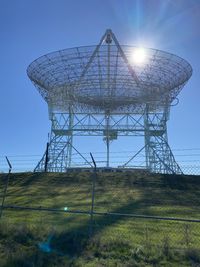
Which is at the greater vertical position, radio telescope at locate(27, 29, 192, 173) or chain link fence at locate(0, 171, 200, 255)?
radio telescope at locate(27, 29, 192, 173)

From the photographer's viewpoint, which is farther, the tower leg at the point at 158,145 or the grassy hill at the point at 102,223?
the tower leg at the point at 158,145

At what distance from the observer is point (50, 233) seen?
1187 cm

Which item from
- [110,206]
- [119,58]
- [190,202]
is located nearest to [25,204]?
[110,206]

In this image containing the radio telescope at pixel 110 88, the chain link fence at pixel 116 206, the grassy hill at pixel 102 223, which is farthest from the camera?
the radio telescope at pixel 110 88

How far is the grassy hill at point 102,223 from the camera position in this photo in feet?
34.2

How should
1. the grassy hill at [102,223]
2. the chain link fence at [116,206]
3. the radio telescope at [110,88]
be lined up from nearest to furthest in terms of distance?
1. the grassy hill at [102,223]
2. the chain link fence at [116,206]
3. the radio telescope at [110,88]

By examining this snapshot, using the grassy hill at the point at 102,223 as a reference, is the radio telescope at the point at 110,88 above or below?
above

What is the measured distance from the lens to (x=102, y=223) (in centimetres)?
1648

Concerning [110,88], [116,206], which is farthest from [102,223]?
[110,88]

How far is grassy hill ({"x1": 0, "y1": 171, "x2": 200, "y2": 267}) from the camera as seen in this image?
10.4 meters

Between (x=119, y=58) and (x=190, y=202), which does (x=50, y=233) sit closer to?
(x=190, y=202)

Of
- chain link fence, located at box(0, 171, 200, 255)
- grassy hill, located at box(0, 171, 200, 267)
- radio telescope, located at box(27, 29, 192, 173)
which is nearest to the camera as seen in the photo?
grassy hill, located at box(0, 171, 200, 267)

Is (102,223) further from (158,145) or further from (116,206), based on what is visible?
(158,145)

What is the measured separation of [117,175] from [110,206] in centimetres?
1333
